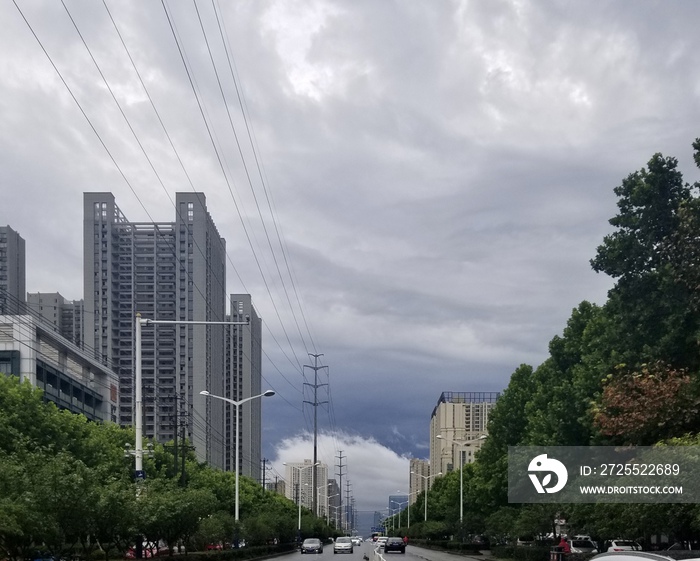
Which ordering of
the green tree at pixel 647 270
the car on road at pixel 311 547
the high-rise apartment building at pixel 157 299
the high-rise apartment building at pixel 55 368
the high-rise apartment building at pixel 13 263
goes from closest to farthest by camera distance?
the green tree at pixel 647 270
the car on road at pixel 311 547
the high-rise apartment building at pixel 55 368
the high-rise apartment building at pixel 13 263
the high-rise apartment building at pixel 157 299

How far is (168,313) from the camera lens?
513 feet

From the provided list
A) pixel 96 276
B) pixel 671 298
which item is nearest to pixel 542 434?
pixel 671 298

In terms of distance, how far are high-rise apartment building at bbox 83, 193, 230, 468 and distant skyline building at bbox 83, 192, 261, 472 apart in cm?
16

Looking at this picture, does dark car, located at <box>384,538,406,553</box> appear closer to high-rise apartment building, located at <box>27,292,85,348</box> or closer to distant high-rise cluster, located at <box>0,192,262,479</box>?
distant high-rise cluster, located at <box>0,192,262,479</box>

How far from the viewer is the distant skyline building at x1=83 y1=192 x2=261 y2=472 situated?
138m

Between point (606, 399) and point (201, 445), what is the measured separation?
122 m

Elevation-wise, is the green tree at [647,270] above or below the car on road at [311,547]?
above

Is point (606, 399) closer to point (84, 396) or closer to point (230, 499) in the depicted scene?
point (230, 499)

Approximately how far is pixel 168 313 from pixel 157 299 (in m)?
2.88

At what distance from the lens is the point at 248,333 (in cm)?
14550

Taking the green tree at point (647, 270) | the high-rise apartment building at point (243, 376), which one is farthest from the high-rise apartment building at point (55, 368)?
the green tree at point (647, 270)

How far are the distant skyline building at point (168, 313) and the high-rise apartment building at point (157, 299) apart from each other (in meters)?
0.16

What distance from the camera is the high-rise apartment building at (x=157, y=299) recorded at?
450ft

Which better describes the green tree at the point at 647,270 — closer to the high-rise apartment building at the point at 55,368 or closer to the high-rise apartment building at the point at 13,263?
the high-rise apartment building at the point at 55,368
